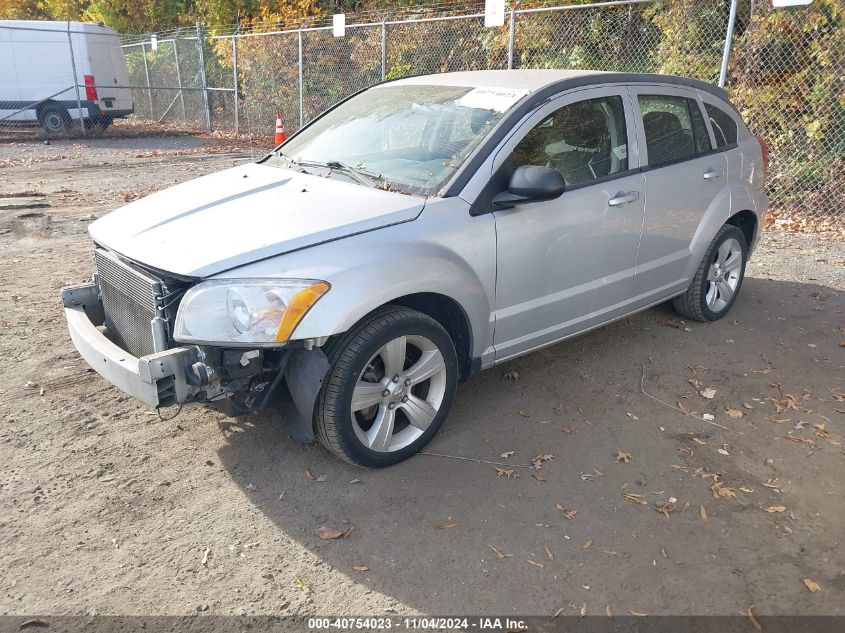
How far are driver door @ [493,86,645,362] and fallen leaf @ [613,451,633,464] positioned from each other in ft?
2.63

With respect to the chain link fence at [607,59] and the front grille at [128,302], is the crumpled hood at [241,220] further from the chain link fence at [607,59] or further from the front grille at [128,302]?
the chain link fence at [607,59]

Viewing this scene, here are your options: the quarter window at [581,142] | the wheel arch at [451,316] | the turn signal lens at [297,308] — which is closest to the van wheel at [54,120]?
the quarter window at [581,142]

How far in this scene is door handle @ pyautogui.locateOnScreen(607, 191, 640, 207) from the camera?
4292 millimetres

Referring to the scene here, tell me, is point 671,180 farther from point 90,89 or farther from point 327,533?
point 90,89

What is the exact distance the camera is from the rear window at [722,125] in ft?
17.3

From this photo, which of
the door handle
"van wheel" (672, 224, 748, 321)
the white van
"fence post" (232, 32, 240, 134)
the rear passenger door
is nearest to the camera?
the door handle

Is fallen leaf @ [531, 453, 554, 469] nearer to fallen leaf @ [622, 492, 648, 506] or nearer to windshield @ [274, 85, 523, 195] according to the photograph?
fallen leaf @ [622, 492, 648, 506]

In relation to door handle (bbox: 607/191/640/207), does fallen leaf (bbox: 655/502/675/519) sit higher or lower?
lower

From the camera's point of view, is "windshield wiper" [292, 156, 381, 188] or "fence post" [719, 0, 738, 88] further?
"fence post" [719, 0, 738, 88]

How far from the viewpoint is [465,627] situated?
262 centimetres

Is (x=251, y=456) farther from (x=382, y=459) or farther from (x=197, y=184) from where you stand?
(x=197, y=184)

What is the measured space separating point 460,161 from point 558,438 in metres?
1.62

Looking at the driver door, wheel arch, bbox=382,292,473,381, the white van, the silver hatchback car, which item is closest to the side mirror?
the silver hatchback car

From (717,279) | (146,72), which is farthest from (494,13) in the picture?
(146,72)
